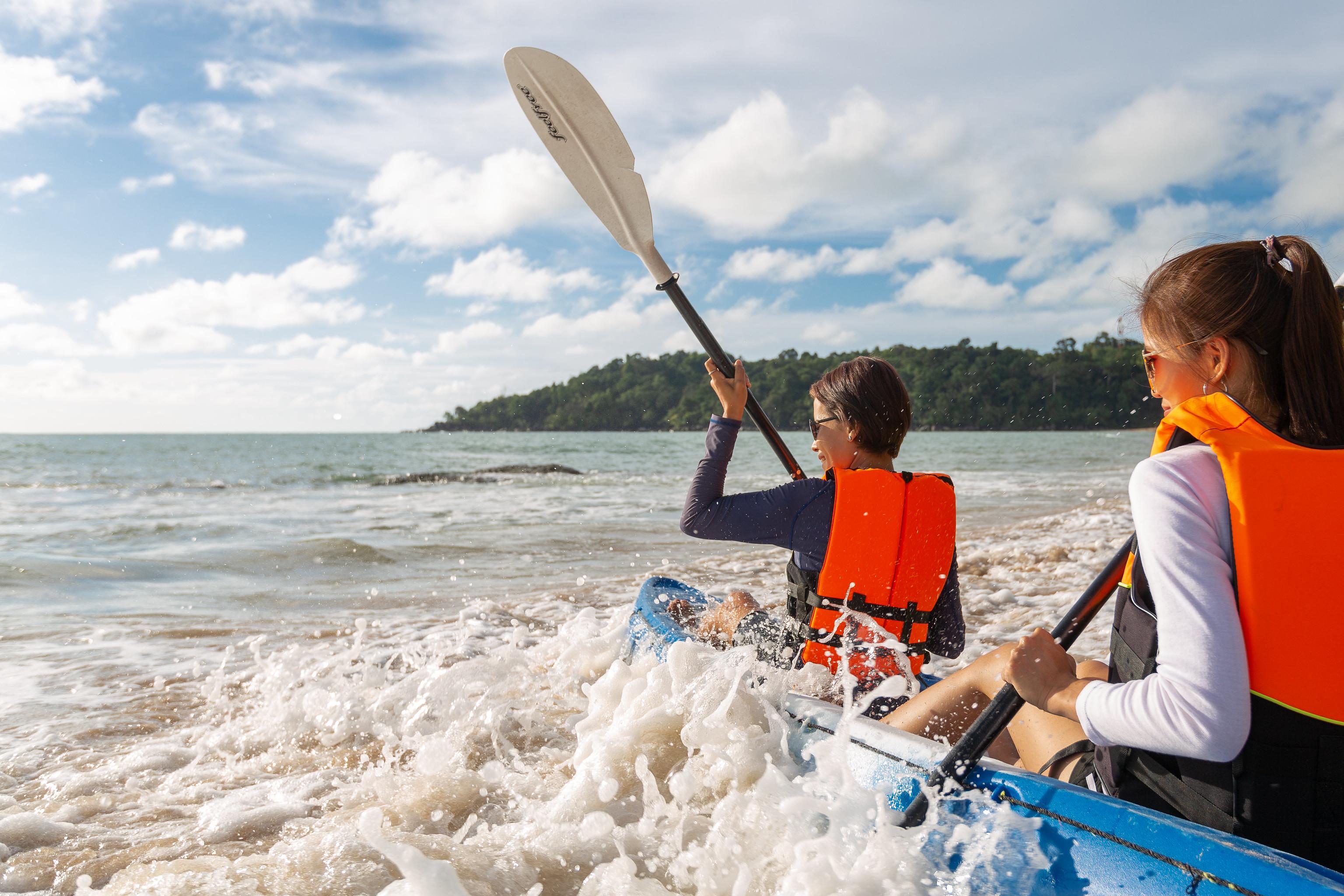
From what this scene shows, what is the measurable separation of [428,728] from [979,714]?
7.59 feet

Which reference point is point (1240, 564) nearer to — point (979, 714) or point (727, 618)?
point (979, 714)

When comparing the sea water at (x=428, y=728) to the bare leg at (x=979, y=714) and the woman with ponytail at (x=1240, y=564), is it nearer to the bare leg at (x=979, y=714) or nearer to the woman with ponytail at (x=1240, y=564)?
the bare leg at (x=979, y=714)

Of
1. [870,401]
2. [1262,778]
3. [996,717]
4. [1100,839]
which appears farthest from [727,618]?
[1262,778]

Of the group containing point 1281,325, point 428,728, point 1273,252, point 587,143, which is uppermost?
point 587,143

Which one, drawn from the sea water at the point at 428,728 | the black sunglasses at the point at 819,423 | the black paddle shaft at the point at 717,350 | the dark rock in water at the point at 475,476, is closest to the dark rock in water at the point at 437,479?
the dark rock in water at the point at 475,476

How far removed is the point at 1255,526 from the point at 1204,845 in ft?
1.76

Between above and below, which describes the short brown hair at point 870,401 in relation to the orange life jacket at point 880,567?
above

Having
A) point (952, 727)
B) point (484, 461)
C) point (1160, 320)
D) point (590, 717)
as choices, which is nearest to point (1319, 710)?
point (1160, 320)

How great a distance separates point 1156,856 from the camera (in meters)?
1.45

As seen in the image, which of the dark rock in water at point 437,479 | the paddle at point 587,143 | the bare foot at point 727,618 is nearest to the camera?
the bare foot at point 727,618

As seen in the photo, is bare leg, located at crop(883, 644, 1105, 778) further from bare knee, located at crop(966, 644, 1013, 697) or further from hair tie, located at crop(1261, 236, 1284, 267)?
hair tie, located at crop(1261, 236, 1284, 267)

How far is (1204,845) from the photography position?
1388 mm

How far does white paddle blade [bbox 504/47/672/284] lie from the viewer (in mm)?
3824

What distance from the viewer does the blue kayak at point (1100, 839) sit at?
4.38 feet
